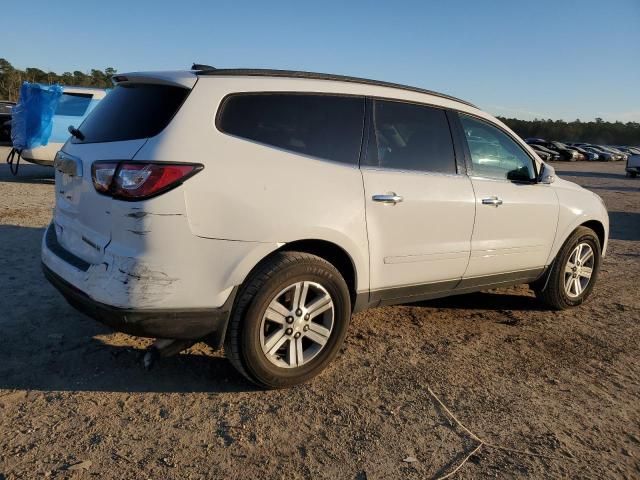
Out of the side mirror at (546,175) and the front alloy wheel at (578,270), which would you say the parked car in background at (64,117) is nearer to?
the side mirror at (546,175)

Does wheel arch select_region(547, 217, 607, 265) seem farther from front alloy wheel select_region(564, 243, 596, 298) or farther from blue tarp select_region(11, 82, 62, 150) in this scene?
blue tarp select_region(11, 82, 62, 150)

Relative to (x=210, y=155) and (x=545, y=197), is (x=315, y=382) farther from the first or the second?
(x=545, y=197)

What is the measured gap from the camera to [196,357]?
3557 mm

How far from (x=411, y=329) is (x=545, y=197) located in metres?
1.63

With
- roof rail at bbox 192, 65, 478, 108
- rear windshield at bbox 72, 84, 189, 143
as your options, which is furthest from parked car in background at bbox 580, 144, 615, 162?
rear windshield at bbox 72, 84, 189, 143

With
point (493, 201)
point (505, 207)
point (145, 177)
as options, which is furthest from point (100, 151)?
point (505, 207)

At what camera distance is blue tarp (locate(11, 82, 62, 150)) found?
1070 cm

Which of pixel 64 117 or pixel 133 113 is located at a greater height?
pixel 133 113

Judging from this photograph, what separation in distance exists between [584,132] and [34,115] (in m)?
81.1

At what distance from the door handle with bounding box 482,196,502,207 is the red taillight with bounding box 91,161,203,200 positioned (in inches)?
89.0

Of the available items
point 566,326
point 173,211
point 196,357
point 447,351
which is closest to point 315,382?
point 196,357

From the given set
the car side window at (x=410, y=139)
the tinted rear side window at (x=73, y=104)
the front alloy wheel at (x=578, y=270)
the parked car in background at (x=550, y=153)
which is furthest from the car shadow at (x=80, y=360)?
the parked car in background at (x=550, y=153)

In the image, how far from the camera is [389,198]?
3.43 metres

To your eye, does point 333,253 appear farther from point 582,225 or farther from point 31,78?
point 31,78
